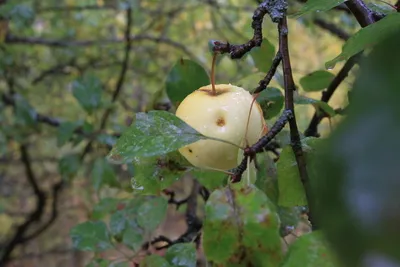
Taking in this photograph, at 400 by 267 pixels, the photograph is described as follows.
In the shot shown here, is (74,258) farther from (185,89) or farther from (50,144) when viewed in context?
(185,89)

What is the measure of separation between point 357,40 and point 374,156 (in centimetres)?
29

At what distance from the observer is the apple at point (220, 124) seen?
489 millimetres

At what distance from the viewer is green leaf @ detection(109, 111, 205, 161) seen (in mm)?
447

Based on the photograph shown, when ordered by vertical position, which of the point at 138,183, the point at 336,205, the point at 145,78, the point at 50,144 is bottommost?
the point at 50,144

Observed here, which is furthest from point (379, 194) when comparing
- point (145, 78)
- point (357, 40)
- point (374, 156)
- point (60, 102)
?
point (60, 102)

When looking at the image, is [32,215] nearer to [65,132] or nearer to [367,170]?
[65,132]

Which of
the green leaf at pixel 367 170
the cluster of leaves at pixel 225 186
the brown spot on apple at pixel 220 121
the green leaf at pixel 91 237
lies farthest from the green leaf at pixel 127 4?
the green leaf at pixel 367 170

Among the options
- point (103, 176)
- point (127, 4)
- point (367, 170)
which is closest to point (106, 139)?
point (103, 176)

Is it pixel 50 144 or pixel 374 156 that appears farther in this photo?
pixel 50 144

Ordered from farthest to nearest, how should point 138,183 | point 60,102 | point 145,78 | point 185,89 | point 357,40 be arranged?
1. point 60,102
2. point 145,78
3. point 185,89
4. point 138,183
5. point 357,40

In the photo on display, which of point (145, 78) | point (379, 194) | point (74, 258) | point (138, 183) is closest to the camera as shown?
point (379, 194)

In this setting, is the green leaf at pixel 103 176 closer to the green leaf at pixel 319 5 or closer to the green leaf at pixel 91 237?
the green leaf at pixel 91 237

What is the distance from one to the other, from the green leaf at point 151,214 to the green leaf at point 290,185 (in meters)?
0.37

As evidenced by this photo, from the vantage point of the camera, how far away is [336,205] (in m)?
0.20
